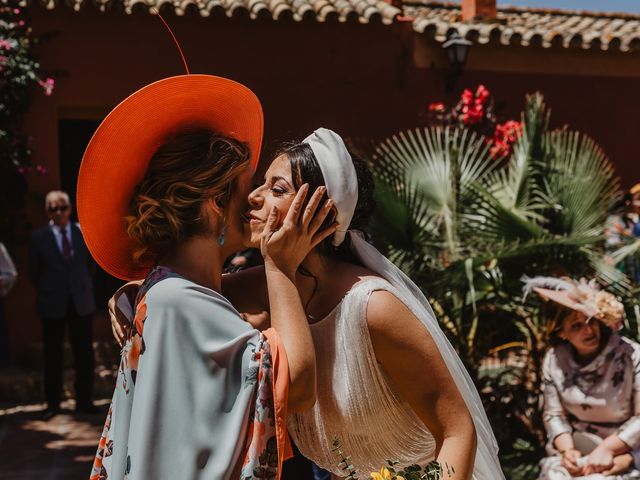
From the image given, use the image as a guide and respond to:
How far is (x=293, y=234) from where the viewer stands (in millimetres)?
2025

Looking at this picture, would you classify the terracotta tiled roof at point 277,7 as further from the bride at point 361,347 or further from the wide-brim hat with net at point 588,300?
the bride at point 361,347

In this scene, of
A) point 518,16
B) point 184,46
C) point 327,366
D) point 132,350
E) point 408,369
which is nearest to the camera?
point 132,350

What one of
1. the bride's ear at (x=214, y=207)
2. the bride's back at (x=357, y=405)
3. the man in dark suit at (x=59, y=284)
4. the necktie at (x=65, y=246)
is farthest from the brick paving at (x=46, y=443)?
the bride's ear at (x=214, y=207)

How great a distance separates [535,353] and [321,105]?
17.3ft

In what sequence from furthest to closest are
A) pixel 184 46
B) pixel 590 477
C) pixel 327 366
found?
pixel 184 46 → pixel 590 477 → pixel 327 366

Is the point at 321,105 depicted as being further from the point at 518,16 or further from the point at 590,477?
the point at 590,477

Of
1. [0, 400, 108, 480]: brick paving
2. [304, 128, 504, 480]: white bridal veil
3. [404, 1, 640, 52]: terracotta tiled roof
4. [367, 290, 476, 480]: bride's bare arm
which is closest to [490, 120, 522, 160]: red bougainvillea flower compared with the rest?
[404, 1, 640, 52]: terracotta tiled roof

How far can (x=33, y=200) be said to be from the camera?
9.12 m

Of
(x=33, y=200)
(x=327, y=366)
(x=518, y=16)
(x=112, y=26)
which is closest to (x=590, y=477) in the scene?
(x=327, y=366)

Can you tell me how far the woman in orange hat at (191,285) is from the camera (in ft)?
5.97

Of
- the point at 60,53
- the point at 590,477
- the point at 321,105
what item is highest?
the point at 60,53

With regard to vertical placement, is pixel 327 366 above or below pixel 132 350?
below

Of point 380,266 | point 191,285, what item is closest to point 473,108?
point 380,266

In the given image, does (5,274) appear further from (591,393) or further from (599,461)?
(599,461)
